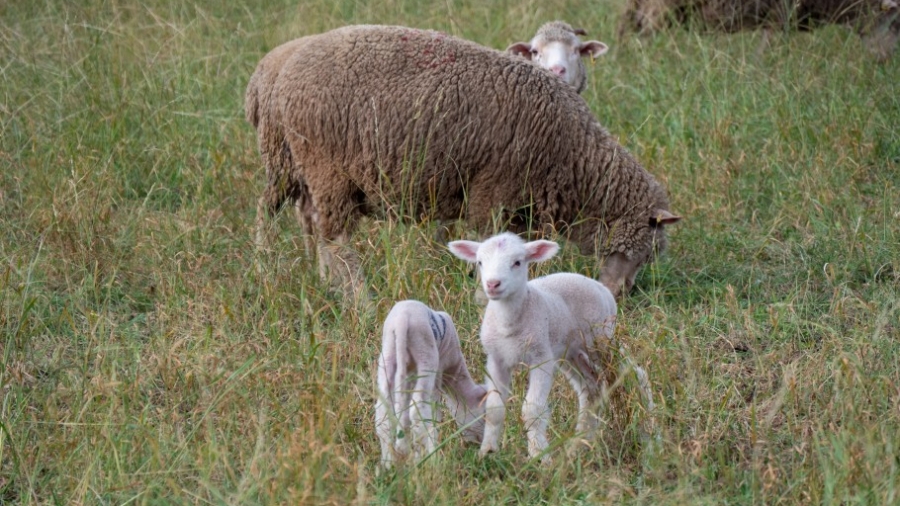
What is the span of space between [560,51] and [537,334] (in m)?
3.52

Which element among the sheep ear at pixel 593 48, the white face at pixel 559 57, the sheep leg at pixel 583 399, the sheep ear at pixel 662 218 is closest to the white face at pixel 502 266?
the sheep leg at pixel 583 399

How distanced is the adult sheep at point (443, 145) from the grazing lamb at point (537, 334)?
1.42m

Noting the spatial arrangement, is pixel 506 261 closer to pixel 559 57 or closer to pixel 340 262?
pixel 340 262

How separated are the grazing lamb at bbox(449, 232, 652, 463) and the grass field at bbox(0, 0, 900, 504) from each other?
12 cm

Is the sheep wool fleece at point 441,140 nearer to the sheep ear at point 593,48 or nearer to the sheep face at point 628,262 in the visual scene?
the sheep face at point 628,262

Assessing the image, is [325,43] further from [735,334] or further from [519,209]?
[735,334]

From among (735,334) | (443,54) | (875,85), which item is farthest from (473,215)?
(875,85)

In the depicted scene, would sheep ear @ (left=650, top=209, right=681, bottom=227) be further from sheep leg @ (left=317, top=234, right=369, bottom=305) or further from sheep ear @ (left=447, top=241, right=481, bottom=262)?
sheep ear @ (left=447, top=241, right=481, bottom=262)

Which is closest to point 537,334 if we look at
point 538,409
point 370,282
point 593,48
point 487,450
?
point 538,409

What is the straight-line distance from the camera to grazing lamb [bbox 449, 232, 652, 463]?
389 centimetres

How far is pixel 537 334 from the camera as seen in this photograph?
3941 millimetres

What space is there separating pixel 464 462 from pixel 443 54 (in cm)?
249

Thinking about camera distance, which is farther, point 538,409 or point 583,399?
point 583,399

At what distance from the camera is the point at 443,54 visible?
5848 mm
